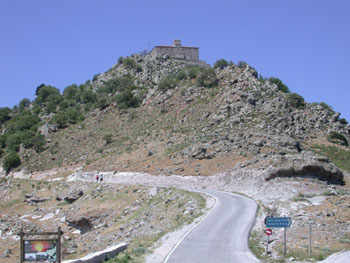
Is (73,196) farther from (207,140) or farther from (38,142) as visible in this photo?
(38,142)

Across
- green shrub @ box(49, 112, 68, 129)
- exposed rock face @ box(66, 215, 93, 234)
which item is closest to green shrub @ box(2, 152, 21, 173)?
green shrub @ box(49, 112, 68, 129)

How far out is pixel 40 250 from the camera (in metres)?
13.8

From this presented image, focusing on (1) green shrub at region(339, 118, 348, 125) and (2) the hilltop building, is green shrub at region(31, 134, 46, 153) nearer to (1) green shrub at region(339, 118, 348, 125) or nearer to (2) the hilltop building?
(2) the hilltop building

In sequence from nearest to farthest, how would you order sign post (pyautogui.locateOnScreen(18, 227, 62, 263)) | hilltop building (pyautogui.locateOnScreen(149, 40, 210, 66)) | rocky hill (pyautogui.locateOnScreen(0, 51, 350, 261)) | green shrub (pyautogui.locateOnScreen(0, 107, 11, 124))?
sign post (pyautogui.locateOnScreen(18, 227, 62, 263)) < rocky hill (pyautogui.locateOnScreen(0, 51, 350, 261)) < hilltop building (pyautogui.locateOnScreen(149, 40, 210, 66)) < green shrub (pyautogui.locateOnScreen(0, 107, 11, 124))

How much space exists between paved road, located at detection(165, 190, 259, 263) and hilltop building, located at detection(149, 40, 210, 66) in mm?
76659

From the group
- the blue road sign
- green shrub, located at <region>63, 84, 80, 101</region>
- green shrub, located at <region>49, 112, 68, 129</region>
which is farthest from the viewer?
green shrub, located at <region>63, 84, 80, 101</region>

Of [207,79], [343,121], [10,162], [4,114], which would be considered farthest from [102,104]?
[343,121]

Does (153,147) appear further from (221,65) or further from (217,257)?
(217,257)

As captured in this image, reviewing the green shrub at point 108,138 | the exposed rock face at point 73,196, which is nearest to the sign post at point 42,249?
the exposed rock face at point 73,196

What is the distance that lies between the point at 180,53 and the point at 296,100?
4213cm

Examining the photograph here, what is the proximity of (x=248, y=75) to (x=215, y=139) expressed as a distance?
20.1 m

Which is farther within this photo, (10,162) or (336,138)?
(10,162)

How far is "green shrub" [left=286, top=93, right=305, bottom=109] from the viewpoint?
6894 centimetres

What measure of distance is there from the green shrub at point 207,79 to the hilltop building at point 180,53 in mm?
26580
